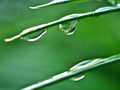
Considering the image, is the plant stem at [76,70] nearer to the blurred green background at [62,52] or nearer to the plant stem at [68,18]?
the plant stem at [68,18]

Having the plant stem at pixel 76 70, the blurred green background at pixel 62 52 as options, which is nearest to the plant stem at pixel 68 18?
the plant stem at pixel 76 70

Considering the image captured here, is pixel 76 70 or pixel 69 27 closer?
pixel 76 70

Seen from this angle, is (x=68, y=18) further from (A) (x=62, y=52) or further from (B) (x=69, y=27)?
(A) (x=62, y=52)

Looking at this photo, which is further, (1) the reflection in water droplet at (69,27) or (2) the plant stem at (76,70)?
(1) the reflection in water droplet at (69,27)

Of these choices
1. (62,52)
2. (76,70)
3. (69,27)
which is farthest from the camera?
(62,52)

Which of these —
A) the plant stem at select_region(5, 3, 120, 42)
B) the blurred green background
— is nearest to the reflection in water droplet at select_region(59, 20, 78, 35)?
the plant stem at select_region(5, 3, 120, 42)

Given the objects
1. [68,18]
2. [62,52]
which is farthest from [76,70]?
[62,52]

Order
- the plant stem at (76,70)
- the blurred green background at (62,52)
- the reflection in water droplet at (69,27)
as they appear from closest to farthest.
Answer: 1. the plant stem at (76,70)
2. the reflection in water droplet at (69,27)
3. the blurred green background at (62,52)

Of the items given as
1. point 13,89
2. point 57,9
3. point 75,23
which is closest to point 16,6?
point 57,9
